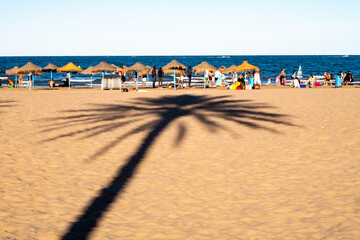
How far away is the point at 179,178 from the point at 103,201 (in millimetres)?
1780

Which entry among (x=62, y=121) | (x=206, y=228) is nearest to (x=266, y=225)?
(x=206, y=228)

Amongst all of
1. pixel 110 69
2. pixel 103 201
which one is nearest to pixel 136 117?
pixel 103 201

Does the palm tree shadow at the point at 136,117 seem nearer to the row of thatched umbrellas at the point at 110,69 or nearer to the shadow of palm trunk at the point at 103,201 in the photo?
the shadow of palm trunk at the point at 103,201

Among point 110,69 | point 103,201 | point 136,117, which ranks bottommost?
point 103,201

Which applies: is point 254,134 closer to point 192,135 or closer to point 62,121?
point 192,135

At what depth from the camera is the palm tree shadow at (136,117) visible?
19.3 ft

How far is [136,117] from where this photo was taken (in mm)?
15312

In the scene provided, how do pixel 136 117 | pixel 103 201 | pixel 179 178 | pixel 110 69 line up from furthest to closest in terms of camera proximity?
pixel 110 69 → pixel 136 117 → pixel 179 178 → pixel 103 201

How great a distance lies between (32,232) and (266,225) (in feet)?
9.93

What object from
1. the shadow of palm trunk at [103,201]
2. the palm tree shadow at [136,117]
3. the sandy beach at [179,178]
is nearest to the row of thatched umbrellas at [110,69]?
the palm tree shadow at [136,117]

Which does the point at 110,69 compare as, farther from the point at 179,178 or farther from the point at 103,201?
the point at 103,201

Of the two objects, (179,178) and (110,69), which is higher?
(110,69)

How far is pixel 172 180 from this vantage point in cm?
739

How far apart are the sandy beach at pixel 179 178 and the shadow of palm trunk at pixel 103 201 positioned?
0.02m
